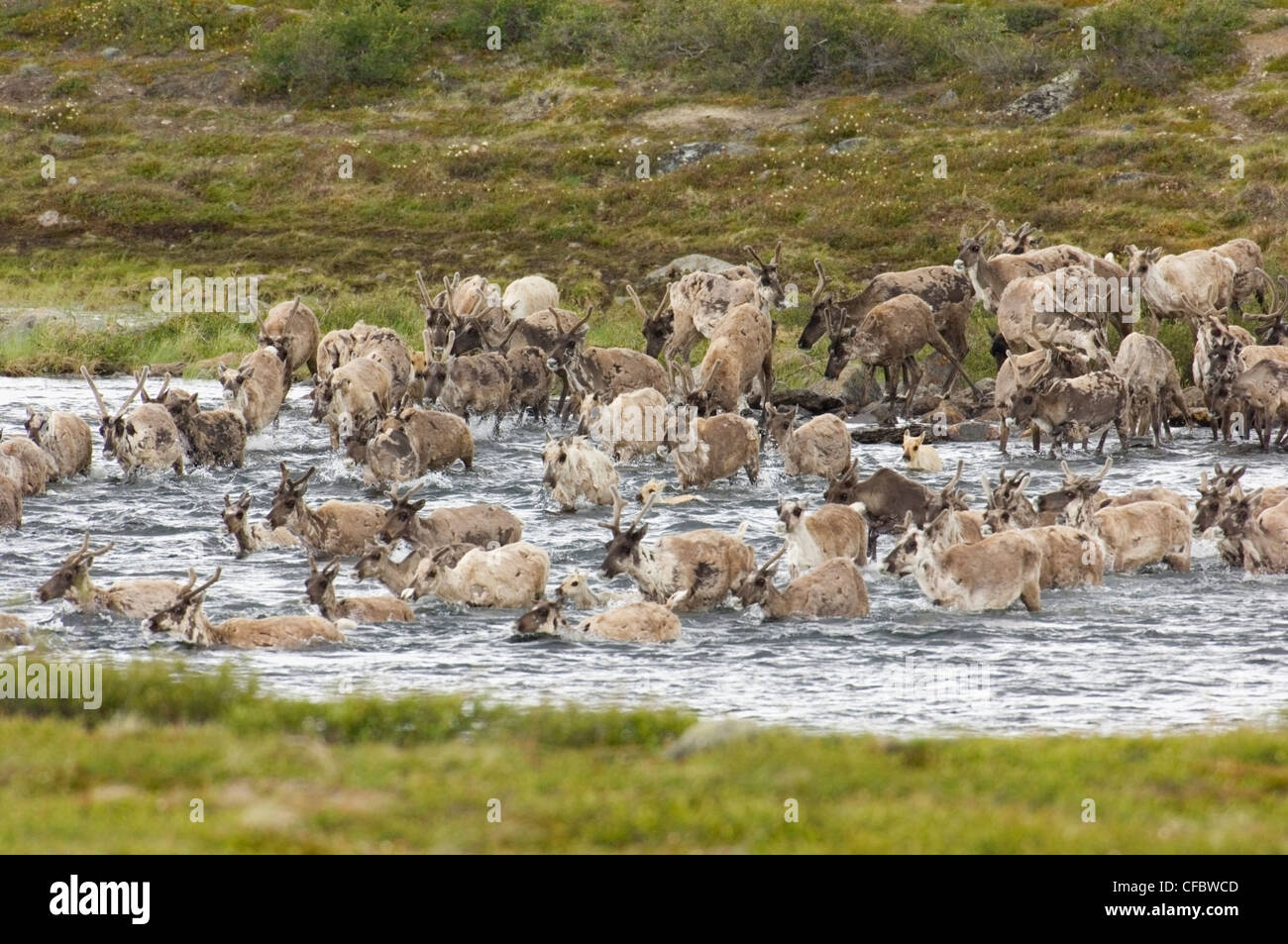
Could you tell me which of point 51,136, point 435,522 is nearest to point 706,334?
point 435,522

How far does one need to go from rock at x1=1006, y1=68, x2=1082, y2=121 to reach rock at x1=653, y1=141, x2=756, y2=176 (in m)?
7.79

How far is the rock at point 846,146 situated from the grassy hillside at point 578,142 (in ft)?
0.94

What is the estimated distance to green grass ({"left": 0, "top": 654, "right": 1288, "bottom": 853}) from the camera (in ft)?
23.9

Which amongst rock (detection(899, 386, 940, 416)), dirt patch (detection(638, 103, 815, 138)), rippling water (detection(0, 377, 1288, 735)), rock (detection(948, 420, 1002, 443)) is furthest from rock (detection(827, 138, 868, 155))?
rippling water (detection(0, 377, 1288, 735))

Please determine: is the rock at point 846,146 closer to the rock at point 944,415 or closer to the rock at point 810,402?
the rock at point 810,402

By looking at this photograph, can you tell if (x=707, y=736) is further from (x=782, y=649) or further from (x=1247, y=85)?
(x=1247, y=85)

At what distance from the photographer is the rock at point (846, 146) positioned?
149ft

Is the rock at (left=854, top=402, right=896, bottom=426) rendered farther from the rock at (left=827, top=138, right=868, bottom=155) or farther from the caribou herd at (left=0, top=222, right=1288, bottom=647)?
the rock at (left=827, top=138, right=868, bottom=155)

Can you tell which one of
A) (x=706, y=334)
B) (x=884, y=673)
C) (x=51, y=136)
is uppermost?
(x=51, y=136)

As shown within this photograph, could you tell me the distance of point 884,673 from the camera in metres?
12.2

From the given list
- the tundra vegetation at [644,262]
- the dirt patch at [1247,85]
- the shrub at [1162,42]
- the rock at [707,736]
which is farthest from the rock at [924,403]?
the shrub at [1162,42]
